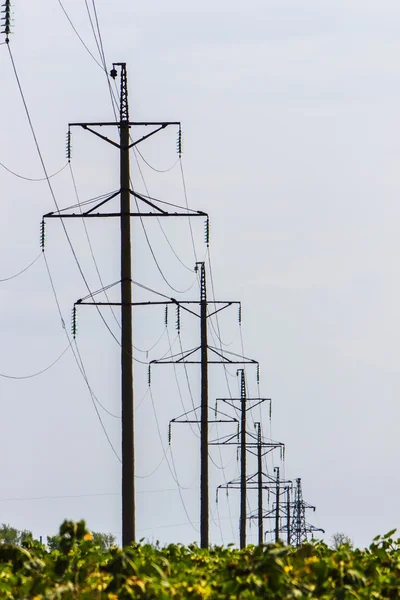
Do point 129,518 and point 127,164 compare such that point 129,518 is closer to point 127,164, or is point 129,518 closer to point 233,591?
point 127,164

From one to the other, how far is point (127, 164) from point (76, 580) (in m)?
16.3

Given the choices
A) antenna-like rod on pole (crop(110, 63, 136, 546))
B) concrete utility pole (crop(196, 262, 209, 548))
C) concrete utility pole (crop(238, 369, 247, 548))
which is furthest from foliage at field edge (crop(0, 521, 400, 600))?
concrete utility pole (crop(238, 369, 247, 548))

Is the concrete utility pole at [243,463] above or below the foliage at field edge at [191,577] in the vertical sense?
above

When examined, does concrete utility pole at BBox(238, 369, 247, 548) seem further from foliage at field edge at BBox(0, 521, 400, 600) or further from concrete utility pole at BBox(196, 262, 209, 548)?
foliage at field edge at BBox(0, 521, 400, 600)

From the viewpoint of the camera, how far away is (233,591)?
8531 millimetres

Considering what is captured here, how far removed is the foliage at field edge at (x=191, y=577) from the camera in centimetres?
843

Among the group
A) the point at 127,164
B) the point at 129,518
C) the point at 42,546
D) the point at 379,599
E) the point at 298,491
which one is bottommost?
the point at 379,599

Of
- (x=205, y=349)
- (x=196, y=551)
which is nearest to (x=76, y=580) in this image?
(x=196, y=551)

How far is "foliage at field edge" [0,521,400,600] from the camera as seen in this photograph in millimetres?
8430

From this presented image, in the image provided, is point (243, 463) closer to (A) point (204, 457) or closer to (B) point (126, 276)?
(A) point (204, 457)

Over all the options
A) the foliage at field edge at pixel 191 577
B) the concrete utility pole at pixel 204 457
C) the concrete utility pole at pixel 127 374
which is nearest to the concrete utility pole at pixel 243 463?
the concrete utility pole at pixel 204 457

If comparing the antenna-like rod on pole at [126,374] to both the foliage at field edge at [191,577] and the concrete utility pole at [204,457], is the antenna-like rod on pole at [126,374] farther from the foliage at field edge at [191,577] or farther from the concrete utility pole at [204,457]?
the concrete utility pole at [204,457]

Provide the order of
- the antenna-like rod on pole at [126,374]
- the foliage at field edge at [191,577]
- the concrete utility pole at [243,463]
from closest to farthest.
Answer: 1. the foliage at field edge at [191,577]
2. the antenna-like rod on pole at [126,374]
3. the concrete utility pole at [243,463]

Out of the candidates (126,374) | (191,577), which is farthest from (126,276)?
(191,577)
